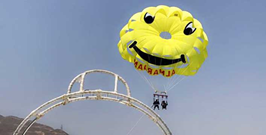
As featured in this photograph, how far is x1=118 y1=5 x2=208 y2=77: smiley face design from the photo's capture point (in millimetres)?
23047

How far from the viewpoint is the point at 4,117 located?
97250mm

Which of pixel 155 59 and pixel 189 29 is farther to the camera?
pixel 155 59

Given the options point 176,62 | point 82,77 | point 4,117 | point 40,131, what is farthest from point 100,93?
point 4,117

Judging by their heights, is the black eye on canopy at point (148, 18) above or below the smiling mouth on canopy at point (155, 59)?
above

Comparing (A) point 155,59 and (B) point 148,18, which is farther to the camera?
(A) point 155,59

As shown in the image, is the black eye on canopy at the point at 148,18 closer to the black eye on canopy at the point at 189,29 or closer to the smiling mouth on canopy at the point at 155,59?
the smiling mouth on canopy at the point at 155,59

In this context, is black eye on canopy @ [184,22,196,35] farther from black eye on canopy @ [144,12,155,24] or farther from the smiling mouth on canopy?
black eye on canopy @ [144,12,155,24]

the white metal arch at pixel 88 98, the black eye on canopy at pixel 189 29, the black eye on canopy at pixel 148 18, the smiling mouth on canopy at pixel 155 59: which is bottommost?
the white metal arch at pixel 88 98

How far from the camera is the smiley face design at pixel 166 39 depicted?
23047 millimetres

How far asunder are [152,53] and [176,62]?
2.59m

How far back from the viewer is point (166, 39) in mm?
24109

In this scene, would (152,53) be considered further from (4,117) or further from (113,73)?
(4,117)

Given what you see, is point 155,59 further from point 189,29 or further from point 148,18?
point 189,29

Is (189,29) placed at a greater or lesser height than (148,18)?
lesser
